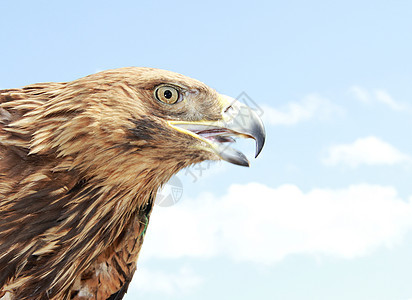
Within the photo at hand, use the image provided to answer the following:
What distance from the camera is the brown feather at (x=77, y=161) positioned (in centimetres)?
359

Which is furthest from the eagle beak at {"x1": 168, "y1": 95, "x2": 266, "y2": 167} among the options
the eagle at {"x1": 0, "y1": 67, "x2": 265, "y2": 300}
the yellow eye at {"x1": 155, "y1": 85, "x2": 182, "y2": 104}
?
the yellow eye at {"x1": 155, "y1": 85, "x2": 182, "y2": 104}

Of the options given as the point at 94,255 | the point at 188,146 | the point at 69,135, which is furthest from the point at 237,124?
the point at 94,255

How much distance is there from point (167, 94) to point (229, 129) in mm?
530

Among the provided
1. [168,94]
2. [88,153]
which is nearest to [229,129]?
[168,94]

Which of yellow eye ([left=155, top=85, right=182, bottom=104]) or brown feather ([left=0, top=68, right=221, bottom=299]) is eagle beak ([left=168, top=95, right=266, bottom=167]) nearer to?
brown feather ([left=0, top=68, right=221, bottom=299])

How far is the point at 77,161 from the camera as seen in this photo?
142 inches

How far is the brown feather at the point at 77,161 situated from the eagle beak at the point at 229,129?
65 mm

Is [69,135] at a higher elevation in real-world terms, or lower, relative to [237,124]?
lower

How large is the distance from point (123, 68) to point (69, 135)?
27.3 inches

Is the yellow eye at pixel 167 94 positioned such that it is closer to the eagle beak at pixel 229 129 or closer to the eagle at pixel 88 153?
the eagle at pixel 88 153

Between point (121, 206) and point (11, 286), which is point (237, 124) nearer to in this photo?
point (121, 206)

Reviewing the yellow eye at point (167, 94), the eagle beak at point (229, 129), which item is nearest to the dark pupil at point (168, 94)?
the yellow eye at point (167, 94)

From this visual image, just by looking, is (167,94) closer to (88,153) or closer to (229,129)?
(229,129)

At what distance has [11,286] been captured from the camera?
145 inches
